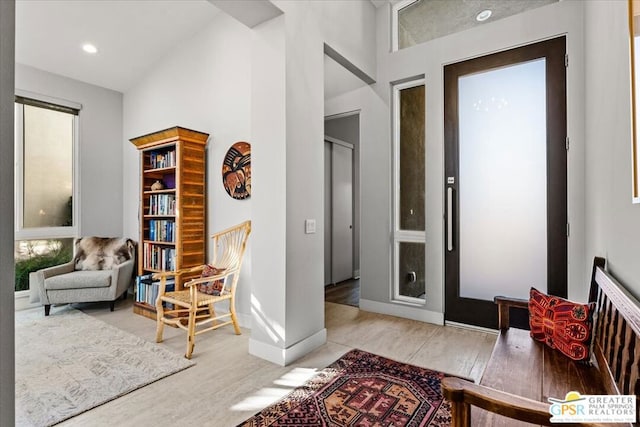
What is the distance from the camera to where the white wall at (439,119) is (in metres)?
2.50

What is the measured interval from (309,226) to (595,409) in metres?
1.93

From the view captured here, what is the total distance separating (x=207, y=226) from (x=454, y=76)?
3076 millimetres

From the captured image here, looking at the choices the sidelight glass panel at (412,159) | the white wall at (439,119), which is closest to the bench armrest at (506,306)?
the white wall at (439,119)

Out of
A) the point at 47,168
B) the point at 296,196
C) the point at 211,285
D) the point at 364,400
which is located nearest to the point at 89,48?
the point at 47,168

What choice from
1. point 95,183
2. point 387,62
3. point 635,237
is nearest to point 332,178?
point 387,62

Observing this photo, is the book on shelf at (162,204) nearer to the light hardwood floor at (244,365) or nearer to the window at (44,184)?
the light hardwood floor at (244,365)

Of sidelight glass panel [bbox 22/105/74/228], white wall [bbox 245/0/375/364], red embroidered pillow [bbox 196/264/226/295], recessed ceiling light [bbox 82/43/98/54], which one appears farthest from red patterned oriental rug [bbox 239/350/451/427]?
recessed ceiling light [bbox 82/43/98/54]

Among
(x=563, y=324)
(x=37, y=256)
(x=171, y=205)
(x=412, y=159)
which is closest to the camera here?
(x=563, y=324)

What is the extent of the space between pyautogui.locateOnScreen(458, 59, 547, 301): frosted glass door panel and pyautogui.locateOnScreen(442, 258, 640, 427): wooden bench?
1087mm

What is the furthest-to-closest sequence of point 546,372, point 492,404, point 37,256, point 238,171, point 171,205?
point 37,256 → point 171,205 → point 238,171 → point 546,372 → point 492,404

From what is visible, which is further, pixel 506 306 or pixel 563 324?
pixel 506 306

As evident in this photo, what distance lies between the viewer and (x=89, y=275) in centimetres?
375

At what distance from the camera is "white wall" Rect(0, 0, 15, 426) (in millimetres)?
1004

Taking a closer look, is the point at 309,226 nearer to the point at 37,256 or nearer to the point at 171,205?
the point at 171,205
